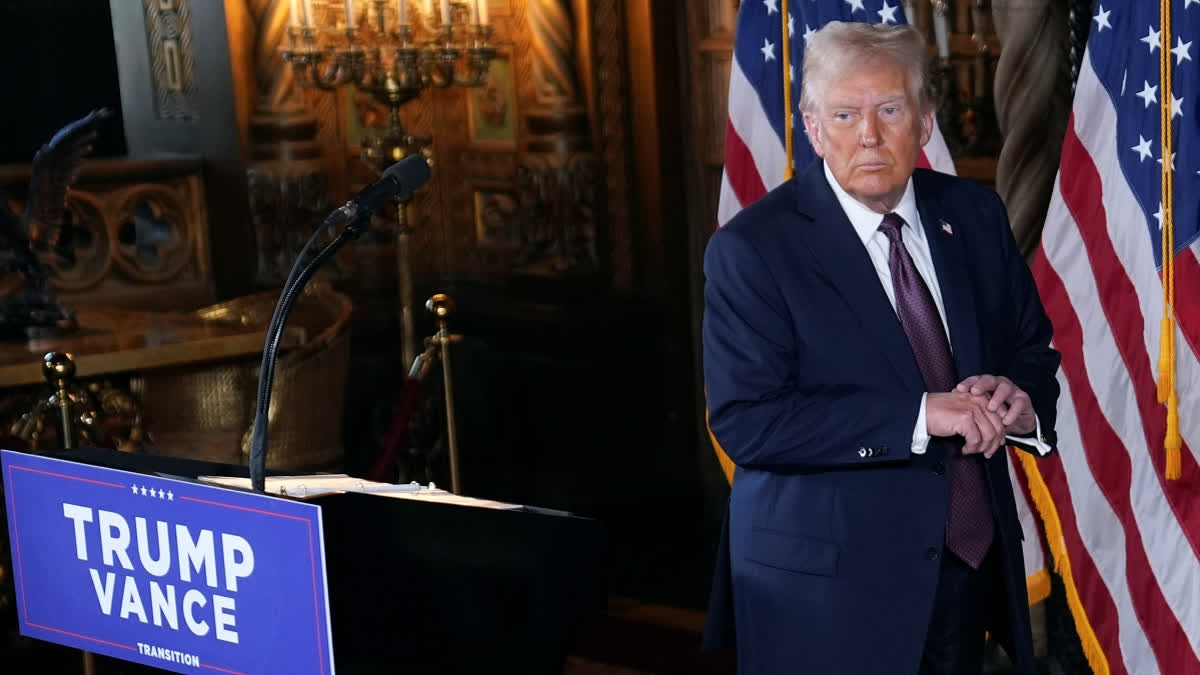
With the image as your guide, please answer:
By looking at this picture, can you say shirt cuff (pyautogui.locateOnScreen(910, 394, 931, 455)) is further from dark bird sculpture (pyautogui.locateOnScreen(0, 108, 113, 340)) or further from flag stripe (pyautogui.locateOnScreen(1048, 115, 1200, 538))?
dark bird sculpture (pyautogui.locateOnScreen(0, 108, 113, 340))

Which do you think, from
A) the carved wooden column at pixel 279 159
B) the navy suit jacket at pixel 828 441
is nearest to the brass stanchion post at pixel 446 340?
the carved wooden column at pixel 279 159

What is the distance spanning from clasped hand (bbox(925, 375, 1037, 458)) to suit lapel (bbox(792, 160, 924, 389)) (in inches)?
3.3

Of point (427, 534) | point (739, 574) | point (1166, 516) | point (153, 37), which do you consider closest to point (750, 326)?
point (739, 574)

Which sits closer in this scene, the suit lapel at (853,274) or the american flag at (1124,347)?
the suit lapel at (853,274)

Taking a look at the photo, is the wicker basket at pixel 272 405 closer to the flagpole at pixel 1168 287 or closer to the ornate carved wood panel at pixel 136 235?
the ornate carved wood panel at pixel 136 235

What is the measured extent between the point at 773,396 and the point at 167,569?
0.92 metres

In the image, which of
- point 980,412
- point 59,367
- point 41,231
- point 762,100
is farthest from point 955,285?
point 41,231

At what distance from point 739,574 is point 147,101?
5.73m

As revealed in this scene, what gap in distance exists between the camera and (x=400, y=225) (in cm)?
664

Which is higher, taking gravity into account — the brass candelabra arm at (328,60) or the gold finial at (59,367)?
the brass candelabra arm at (328,60)

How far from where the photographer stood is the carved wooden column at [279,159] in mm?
7375

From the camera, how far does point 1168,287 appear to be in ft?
11.8

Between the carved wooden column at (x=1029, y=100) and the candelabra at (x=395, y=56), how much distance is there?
281cm

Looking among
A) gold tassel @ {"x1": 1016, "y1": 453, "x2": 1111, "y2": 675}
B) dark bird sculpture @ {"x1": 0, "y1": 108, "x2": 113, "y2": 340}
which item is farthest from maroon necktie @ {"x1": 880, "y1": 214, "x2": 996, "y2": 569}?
dark bird sculpture @ {"x1": 0, "y1": 108, "x2": 113, "y2": 340}
